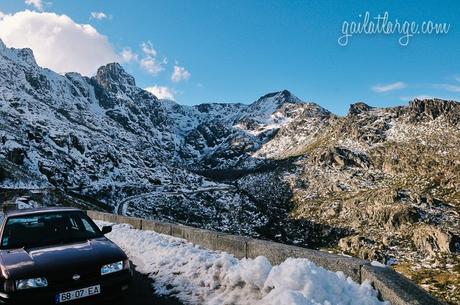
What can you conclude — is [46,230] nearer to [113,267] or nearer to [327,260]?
[113,267]

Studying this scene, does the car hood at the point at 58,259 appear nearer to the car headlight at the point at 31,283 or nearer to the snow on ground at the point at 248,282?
the car headlight at the point at 31,283

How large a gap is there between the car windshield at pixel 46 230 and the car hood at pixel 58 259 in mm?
419

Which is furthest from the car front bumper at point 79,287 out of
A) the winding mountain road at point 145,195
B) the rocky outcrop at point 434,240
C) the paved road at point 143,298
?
the rocky outcrop at point 434,240

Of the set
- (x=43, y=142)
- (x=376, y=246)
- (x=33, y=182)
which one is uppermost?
(x=43, y=142)

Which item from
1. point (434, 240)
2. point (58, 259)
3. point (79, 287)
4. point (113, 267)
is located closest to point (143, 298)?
point (113, 267)

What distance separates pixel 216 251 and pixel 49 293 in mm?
6165

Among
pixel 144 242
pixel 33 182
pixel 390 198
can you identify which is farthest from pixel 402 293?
pixel 390 198

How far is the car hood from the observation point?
742 cm

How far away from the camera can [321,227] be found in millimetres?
183125

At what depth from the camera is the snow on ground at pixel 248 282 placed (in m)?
6.82

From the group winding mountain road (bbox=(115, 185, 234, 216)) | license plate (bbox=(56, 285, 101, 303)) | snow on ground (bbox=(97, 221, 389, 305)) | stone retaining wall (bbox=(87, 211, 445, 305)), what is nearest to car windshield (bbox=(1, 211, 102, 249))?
license plate (bbox=(56, 285, 101, 303))

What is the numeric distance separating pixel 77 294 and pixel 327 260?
503 centimetres

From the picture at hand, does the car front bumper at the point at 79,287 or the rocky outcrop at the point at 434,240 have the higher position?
the car front bumper at the point at 79,287

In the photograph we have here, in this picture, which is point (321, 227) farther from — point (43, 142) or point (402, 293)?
point (402, 293)
